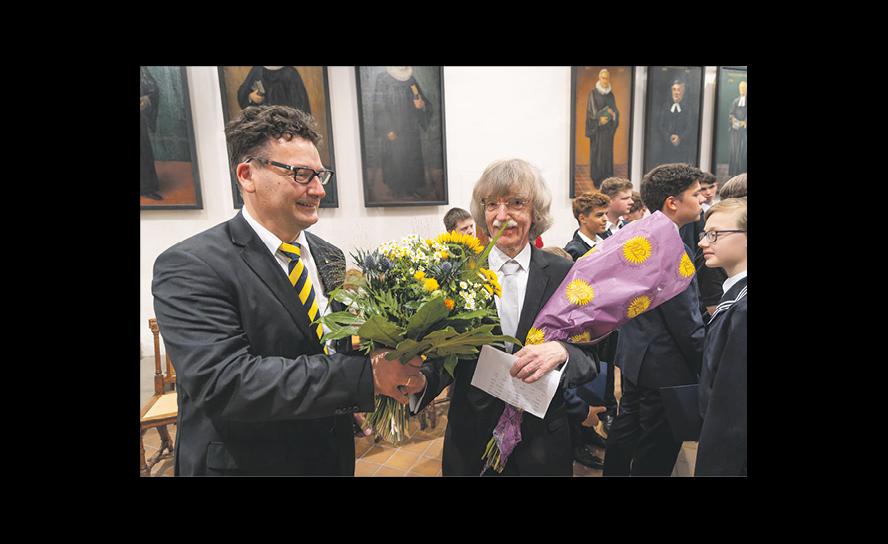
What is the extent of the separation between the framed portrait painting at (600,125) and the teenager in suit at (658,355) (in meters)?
0.19

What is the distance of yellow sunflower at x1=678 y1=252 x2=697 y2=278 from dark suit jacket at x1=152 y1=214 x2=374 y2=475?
1.20 m

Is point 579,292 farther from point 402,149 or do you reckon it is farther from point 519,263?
point 402,149

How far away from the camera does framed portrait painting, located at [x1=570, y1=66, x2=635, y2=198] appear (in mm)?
1705

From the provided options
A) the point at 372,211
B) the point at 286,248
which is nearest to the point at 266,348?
the point at 286,248

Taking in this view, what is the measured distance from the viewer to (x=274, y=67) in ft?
5.19

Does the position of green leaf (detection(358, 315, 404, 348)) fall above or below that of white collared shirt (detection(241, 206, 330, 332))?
below

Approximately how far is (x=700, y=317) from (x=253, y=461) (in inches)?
72.2

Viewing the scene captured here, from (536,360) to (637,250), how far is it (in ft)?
1.80

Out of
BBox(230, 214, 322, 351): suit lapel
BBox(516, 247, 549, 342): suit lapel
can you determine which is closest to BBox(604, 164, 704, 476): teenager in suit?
BBox(516, 247, 549, 342): suit lapel

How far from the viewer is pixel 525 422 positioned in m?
1.49

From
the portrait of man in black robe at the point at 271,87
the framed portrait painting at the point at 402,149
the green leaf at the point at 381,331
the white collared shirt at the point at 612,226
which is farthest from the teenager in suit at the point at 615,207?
the portrait of man in black robe at the point at 271,87

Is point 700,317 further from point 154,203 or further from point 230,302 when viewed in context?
point 154,203

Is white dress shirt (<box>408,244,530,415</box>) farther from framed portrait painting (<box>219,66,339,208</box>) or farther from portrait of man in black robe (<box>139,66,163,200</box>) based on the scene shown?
portrait of man in black robe (<box>139,66,163,200</box>)

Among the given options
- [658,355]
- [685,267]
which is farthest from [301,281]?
[658,355]
